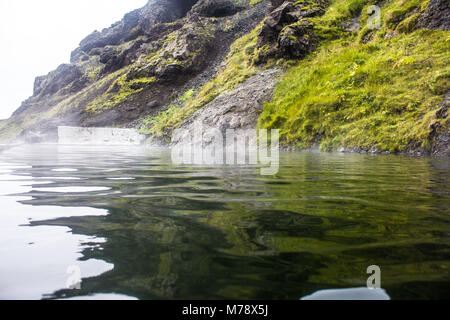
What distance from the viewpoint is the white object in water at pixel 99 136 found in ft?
119

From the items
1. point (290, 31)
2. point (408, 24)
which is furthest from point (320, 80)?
point (290, 31)

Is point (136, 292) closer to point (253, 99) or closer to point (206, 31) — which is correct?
point (253, 99)

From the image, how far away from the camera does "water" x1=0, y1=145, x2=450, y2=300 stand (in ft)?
3.59

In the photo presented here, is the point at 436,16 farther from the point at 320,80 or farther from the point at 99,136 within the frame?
the point at 99,136

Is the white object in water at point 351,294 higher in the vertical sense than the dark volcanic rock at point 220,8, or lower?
lower

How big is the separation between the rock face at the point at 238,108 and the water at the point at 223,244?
1683 centimetres

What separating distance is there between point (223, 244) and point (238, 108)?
19323 mm

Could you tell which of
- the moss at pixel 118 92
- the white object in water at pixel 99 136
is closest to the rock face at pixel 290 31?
the white object in water at pixel 99 136

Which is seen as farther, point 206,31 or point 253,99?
point 206,31

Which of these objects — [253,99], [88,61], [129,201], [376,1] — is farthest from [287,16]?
[88,61]

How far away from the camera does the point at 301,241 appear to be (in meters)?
1.57

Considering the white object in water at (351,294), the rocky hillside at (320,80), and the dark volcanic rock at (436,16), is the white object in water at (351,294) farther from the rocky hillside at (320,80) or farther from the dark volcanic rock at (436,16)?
the dark volcanic rock at (436,16)
